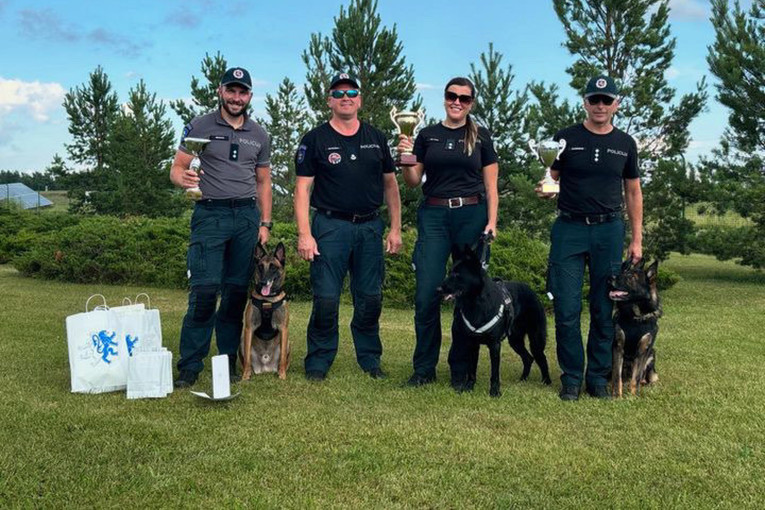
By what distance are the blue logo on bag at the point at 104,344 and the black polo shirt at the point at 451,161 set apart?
7.99 ft

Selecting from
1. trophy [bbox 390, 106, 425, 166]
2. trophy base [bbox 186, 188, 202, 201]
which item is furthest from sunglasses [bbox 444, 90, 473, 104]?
trophy base [bbox 186, 188, 202, 201]

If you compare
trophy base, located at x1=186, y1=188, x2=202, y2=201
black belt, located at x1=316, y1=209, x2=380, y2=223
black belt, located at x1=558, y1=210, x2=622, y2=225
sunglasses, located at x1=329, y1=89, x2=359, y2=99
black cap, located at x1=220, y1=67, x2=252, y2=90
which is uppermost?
black cap, located at x1=220, y1=67, x2=252, y2=90

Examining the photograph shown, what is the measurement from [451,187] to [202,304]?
1.96 m

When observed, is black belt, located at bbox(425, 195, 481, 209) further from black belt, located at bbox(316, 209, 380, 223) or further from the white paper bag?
the white paper bag

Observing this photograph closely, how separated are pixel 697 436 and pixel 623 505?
3.70 ft

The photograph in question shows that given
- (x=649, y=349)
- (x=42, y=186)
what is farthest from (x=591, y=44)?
(x=42, y=186)

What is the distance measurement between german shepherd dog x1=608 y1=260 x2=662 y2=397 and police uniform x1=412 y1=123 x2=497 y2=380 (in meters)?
1.05

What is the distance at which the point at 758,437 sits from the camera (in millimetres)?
3688

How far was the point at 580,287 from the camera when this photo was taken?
455 centimetres

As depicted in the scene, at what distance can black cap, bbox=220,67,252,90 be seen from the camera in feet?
14.6

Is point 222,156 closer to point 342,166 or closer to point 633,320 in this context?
point 342,166

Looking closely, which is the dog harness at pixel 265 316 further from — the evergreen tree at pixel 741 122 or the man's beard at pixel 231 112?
the evergreen tree at pixel 741 122

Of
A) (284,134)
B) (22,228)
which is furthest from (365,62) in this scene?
(22,228)

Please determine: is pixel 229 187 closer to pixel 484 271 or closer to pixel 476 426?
pixel 484 271
